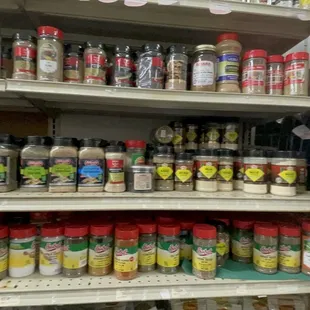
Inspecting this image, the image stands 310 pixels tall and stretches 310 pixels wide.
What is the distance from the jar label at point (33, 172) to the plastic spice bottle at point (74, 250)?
0.20 meters

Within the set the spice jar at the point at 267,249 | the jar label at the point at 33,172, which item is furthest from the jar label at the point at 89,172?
the spice jar at the point at 267,249

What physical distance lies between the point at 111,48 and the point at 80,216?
0.74m

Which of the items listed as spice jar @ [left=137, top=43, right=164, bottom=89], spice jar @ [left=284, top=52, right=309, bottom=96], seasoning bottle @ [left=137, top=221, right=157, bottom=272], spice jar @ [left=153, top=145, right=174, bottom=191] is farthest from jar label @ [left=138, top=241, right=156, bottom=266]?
spice jar @ [left=284, top=52, right=309, bottom=96]

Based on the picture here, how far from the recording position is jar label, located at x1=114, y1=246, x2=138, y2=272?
2.92 ft

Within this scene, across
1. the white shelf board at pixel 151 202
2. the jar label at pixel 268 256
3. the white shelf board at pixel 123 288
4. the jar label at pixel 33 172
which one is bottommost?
the white shelf board at pixel 123 288

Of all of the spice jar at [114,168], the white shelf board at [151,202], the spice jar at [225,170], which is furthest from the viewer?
the spice jar at [225,170]

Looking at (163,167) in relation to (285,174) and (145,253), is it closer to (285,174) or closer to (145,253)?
(145,253)

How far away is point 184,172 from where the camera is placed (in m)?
0.99

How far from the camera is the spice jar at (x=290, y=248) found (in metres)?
0.95

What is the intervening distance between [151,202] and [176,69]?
0.52 meters

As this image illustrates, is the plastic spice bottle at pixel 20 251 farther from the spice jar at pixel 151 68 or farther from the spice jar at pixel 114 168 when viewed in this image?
the spice jar at pixel 151 68

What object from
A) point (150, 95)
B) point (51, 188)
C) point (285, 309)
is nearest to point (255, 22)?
point (150, 95)

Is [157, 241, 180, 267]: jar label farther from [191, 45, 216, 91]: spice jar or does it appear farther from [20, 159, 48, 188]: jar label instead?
[191, 45, 216, 91]: spice jar

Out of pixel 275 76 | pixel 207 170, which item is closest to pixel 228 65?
pixel 275 76
